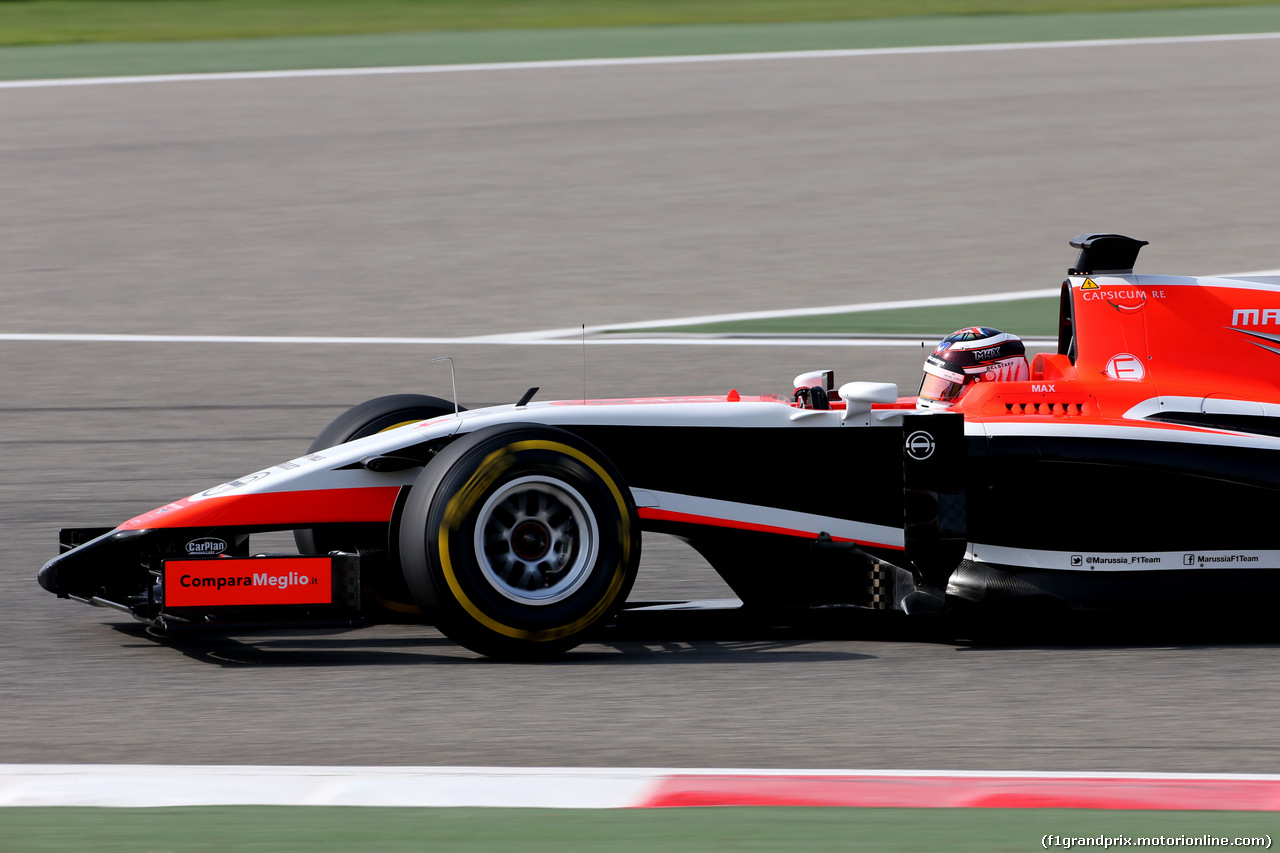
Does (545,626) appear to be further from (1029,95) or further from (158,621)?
(1029,95)

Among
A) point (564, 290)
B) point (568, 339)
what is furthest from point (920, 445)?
point (564, 290)

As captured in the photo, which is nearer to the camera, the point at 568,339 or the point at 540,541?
the point at 540,541

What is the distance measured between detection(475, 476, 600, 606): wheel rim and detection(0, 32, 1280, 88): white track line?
16.2 metres

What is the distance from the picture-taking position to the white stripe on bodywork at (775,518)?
18.3 ft

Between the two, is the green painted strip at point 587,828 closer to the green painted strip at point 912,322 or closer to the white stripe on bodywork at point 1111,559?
the white stripe on bodywork at point 1111,559

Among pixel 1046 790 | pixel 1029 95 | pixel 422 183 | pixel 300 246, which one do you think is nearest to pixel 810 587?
pixel 1046 790

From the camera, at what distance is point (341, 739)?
15.3 ft

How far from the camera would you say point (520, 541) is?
5.34 meters

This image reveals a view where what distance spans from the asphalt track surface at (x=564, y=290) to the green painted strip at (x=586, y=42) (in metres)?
1.22

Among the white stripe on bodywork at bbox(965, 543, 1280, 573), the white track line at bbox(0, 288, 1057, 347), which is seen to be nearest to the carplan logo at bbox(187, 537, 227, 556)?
the white stripe on bodywork at bbox(965, 543, 1280, 573)

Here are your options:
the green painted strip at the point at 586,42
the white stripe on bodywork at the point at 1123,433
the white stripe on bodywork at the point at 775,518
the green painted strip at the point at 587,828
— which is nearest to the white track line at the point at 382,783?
the green painted strip at the point at 587,828

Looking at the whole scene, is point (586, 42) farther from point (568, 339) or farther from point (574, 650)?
point (574, 650)

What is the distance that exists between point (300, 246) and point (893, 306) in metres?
5.06

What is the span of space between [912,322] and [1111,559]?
612 centimetres
